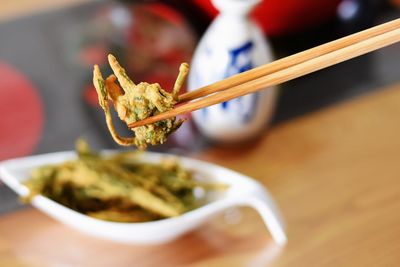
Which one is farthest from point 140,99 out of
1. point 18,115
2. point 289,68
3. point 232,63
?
point 18,115

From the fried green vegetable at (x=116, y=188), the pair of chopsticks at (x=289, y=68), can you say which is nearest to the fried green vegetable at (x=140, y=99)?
the pair of chopsticks at (x=289, y=68)

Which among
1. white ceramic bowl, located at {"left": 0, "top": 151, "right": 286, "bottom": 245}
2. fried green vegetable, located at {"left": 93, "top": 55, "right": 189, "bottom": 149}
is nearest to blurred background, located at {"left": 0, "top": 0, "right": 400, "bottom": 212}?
white ceramic bowl, located at {"left": 0, "top": 151, "right": 286, "bottom": 245}

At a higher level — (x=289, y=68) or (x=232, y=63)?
(x=232, y=63)

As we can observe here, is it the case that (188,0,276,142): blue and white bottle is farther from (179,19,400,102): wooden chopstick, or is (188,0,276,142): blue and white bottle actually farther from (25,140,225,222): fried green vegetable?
(179,19,400,102): wooden chopstick

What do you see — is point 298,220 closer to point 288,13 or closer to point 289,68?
point 289,68

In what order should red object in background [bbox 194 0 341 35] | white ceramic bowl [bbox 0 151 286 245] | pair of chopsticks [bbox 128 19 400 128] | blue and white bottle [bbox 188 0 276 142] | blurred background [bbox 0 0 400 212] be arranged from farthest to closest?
1. red object in background [bbox 194 0 341 35]
2. blurred background [bbox 0 0 400 212]
3. blue and white bottle [bbox 188 0 276 142]
4. white ceramic bowl [bbox 0 151 286 245]
5. pair of chopsticks [bbox 128 19 400 128]

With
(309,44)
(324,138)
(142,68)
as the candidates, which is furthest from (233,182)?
(309,44)

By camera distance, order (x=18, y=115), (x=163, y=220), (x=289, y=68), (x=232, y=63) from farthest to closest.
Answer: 1. (x=18, y=115)
2. (x=232, y=63)
3. (x=163, y=220)
4. (x=289, y=68)
